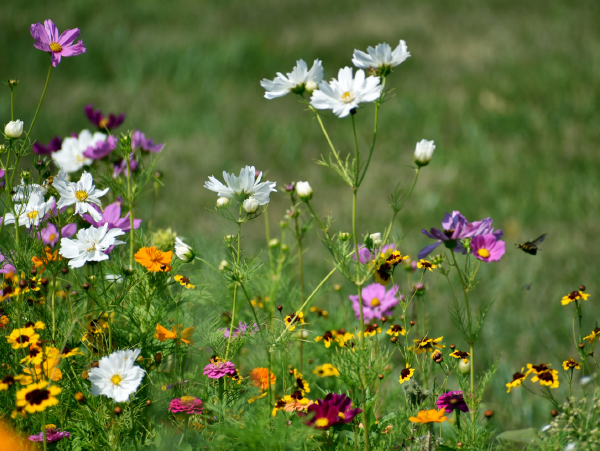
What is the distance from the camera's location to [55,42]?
3.83 ft

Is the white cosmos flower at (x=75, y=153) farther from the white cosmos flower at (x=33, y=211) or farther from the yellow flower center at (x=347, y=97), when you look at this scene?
the yellow flower center at (x=347, y=97)

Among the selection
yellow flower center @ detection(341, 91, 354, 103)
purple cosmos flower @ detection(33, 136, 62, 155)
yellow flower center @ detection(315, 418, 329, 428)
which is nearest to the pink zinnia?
yellow flower center @ detection(315, 418, 329, 428)

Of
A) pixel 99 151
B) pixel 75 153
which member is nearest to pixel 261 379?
pixel 99 151

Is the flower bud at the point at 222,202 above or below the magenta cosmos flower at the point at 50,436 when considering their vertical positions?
above

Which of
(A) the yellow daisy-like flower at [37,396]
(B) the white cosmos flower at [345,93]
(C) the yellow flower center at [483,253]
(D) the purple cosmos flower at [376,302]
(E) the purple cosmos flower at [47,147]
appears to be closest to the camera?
(A) the yellow daisy-like flower at [37,396]

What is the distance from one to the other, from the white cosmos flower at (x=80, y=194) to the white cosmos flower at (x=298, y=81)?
0.38 metres

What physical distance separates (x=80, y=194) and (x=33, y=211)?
0.10 meters

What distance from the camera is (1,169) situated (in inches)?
44.4

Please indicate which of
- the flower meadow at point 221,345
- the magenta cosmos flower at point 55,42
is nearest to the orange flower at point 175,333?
the flower meadow at point 221,345

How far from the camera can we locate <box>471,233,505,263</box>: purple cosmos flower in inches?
40.1

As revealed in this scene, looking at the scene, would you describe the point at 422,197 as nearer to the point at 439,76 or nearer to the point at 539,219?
the point at 539,219

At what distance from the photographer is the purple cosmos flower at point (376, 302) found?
1449mm

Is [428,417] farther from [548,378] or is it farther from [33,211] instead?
[33,211]

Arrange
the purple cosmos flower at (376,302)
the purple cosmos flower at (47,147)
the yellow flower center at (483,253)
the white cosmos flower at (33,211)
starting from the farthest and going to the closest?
the purple cosmos flower at (47,147)
the purple cosmos flower at (376,302)
the white cosmos flower at (33,211)
the yellow flower center at (483,253)
